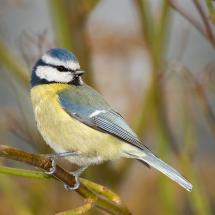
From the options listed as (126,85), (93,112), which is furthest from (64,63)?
(126,85)

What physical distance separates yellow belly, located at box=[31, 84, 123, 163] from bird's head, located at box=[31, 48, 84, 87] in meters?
0.08

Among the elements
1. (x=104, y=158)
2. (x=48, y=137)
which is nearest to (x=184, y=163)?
(x=104, y=158)

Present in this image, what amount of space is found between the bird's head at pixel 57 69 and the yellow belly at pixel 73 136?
0.08 m

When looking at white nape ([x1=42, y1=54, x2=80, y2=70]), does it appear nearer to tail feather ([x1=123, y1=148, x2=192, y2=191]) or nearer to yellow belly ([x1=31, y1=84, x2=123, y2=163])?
yellow belly ([x1=31, y1=84, x2=123, y2=163])

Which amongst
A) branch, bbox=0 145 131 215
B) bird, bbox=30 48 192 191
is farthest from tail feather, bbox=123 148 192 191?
branch, bbox=0 145 131 215

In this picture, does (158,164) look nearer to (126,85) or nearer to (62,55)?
(62,55)

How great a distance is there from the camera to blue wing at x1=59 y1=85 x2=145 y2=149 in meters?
1.55

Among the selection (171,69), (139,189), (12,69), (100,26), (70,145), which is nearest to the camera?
(70,145)

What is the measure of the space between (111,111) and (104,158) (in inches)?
4.5

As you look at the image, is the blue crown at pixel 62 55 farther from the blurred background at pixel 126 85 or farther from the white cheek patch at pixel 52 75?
the blurred background at pixel 126 85

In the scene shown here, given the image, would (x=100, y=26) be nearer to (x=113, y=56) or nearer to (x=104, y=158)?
(x=113, y=56)

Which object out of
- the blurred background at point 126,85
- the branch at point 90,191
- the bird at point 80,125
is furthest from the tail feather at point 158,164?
the blurred background at point 126,85

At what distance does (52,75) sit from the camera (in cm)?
163

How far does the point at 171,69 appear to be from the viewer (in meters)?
1.87
